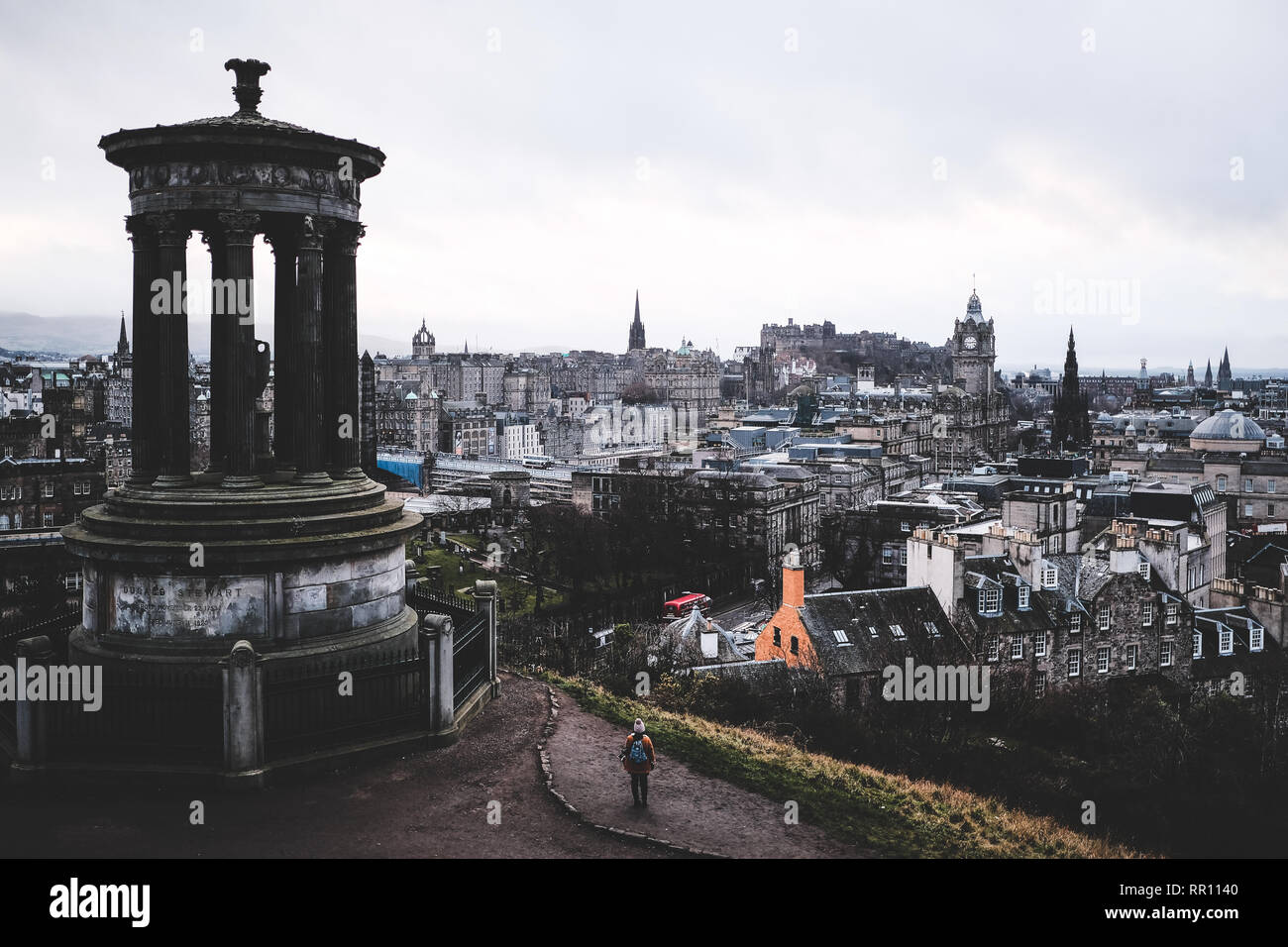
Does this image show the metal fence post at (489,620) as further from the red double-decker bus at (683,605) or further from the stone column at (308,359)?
the red double-decker bus at (683,605)

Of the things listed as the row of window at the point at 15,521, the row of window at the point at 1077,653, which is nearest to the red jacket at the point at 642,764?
the row of window at the point at 1077,653

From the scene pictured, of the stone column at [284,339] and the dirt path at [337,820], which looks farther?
the stone column at [284,339]

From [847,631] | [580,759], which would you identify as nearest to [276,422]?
[580,759]

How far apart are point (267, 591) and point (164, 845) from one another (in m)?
4.30

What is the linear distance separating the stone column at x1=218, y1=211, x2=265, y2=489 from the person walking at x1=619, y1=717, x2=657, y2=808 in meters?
7.18

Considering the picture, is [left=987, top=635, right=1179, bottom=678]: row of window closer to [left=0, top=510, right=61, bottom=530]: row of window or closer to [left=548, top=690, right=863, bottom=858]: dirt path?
[left=548, top=690, right=863, bottom=858]: dirt path

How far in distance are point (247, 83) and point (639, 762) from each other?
12.3 metres

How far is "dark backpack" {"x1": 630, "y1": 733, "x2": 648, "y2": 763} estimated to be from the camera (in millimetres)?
13922

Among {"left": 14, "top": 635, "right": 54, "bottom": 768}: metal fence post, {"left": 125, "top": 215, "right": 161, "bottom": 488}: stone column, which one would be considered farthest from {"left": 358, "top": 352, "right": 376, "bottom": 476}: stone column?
{"left": 14, "top": 635, "right": 54, "bottom": 768}: metal fence post

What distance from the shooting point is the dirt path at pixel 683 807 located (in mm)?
13078

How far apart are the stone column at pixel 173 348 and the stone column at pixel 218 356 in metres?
0.47

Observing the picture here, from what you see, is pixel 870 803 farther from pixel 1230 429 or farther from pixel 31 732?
pixel 1230 429

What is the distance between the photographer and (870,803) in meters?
14.9

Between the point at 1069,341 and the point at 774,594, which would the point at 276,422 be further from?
the point at 1069,341
